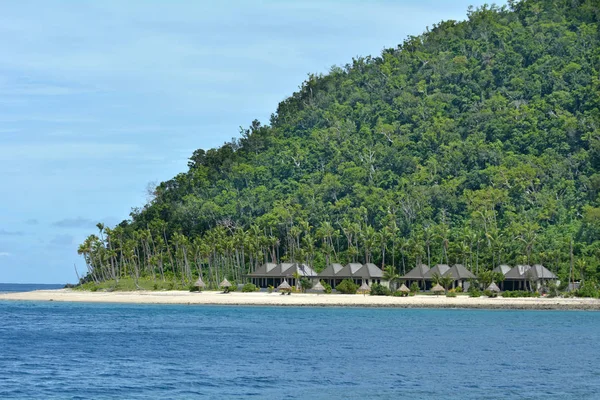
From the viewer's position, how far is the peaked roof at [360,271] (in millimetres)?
115000

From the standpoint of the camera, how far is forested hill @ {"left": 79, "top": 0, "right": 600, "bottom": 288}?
122875 millimetres

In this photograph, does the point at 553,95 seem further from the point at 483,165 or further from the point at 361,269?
the point at 361,269

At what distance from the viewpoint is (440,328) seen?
75.0m

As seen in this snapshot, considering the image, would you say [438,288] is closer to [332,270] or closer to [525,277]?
[525,277]

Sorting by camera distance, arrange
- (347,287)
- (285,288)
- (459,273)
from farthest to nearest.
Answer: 1. (285,288)
2. (347,287)
3. (459,273)

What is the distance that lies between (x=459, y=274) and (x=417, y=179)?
4060cm

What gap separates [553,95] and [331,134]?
40595mm

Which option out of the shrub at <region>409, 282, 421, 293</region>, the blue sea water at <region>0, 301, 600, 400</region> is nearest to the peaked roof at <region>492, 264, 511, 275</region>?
the shrub at <region>409, 282, 421, 293</region>

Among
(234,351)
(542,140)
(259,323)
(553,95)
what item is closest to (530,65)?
(553,95)

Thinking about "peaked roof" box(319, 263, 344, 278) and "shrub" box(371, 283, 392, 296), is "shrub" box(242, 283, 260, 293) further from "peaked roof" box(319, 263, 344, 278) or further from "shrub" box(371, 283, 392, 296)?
"shrub" box(371, 283, 392, 296)

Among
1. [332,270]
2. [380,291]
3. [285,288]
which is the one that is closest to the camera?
[380,291]

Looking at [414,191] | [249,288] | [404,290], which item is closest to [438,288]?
[404,290]

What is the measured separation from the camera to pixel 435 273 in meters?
111

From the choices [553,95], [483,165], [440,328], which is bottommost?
[440,328]
